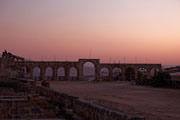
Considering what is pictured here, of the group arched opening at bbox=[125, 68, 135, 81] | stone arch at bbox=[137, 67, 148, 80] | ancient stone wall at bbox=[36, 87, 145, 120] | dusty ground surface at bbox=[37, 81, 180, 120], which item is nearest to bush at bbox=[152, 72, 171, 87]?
dusty ground surface at bbox=[37, 81, 180, 120]

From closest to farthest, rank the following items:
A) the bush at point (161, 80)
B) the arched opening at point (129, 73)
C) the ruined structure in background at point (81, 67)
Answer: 1. the bush at point (161, 80)
2. the ruined structure in background at point (81, 67)
3. the arched opening at point (129, 73)

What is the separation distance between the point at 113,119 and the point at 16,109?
426cm

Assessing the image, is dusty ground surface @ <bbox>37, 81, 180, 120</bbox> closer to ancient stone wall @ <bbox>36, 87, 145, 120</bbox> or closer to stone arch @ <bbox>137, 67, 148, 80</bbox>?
ancient stone wall @ <bbox>36, 87, 145, 120</bbox>

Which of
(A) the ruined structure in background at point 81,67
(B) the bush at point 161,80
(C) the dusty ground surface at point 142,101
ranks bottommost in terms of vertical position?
(C) the dusty ground surface at point 142,101

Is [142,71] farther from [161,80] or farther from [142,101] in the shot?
[142,101]

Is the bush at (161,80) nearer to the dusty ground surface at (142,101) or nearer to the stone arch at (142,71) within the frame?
the dusty ground surface at (142,101)

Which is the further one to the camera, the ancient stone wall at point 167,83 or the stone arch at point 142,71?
→ the stone arch at point 142,71

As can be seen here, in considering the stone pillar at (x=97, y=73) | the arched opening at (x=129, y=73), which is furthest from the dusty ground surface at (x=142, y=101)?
the arched opening at (x=129, y=73)

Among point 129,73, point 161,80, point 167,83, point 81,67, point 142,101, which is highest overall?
point 81,67

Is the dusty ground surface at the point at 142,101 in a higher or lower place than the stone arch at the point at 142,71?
lower

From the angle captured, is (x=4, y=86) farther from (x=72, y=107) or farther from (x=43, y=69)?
(x=43, y=69)

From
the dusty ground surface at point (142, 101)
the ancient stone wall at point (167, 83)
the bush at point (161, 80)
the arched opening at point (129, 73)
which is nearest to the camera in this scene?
the dusty ground surface at point (142, 101)

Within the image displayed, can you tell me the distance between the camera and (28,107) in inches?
297

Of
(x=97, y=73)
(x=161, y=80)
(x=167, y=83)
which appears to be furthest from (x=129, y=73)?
(x=167, y=83)
